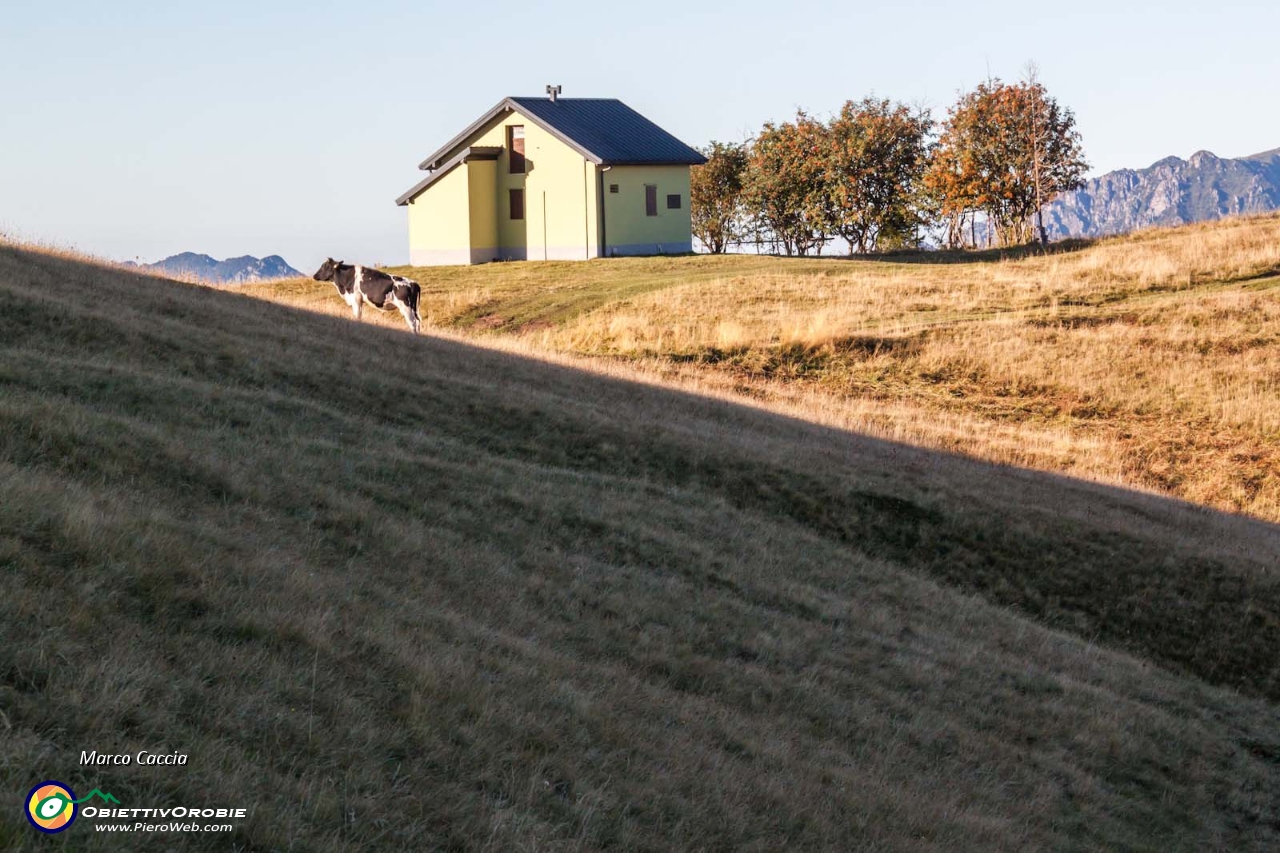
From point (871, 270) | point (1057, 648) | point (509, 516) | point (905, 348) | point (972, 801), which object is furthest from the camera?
point (871, 270)

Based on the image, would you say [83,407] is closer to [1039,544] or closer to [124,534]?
[124,534]

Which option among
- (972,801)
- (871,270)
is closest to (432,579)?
(972,801)

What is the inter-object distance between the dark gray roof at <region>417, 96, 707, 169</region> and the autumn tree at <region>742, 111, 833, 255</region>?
1250cm

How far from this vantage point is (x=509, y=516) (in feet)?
41.7

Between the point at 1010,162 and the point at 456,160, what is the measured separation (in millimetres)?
30844

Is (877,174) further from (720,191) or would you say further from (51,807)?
(51,807)

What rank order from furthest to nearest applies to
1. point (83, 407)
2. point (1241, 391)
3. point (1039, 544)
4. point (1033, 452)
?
point (1241, 391) < point (1033, 452) < point (1039, 544) < point (83, 407)

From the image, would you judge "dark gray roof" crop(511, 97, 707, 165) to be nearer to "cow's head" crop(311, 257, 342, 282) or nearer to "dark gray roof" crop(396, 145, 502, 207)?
"dark gray roof" crop(396, 145, 502, 207)

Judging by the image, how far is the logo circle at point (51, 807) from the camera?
4535 mm

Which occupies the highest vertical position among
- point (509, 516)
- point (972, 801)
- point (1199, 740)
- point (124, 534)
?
point (124, 534)

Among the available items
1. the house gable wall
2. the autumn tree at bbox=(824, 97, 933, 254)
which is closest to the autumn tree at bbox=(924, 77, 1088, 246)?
the autumn tree at bbox=(824, 97, 933, 254)

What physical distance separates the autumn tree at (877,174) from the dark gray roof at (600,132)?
13487 mm

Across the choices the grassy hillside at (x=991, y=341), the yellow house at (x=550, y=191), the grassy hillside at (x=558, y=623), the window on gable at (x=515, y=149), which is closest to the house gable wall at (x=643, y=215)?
the yellow house at (x=550, y=191)

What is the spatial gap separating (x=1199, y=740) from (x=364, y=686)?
29.1 feet
